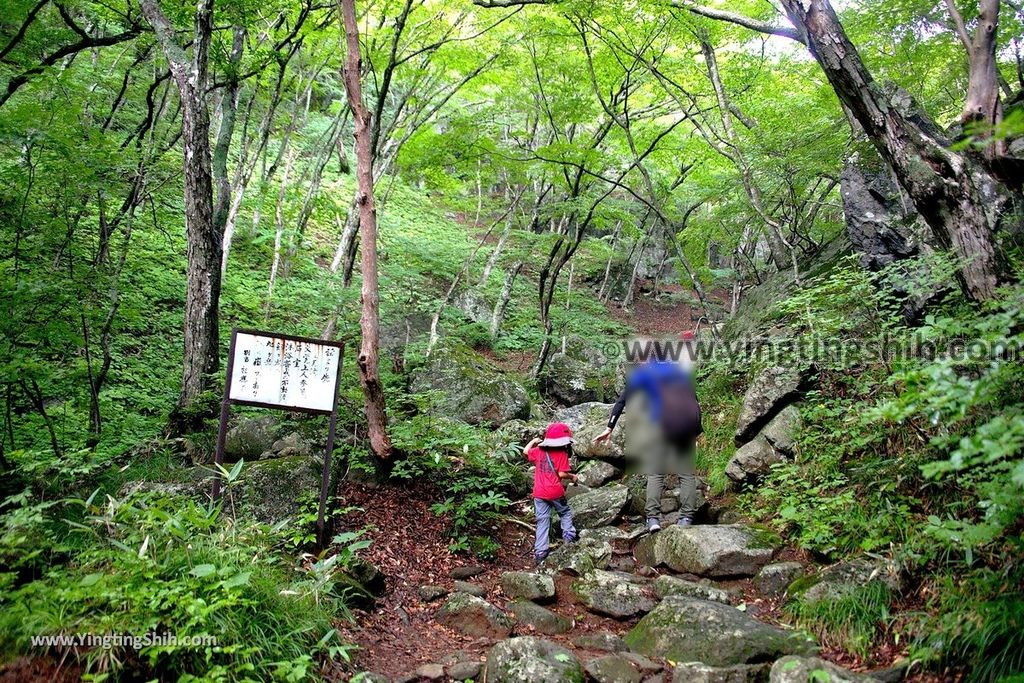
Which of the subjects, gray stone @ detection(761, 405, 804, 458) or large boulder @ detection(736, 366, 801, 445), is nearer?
gray stone @ detection(761, 405, 804, 458)

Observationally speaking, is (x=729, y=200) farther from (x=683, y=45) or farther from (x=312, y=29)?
(x=312, y=29)

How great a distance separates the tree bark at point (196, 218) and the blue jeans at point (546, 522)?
479 centimetres

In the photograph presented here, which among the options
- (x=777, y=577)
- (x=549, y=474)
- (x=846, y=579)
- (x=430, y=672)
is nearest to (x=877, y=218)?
(x=777, y=577)

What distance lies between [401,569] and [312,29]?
10.3 meters

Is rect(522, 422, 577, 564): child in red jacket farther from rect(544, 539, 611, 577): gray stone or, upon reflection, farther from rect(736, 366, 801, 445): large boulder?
rect(736, 366, 801, 445): large boulder

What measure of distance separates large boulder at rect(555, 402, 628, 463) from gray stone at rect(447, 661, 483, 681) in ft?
13.7

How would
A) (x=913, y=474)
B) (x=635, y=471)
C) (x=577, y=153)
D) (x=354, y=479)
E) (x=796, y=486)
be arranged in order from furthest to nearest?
(x=577, y=153) → (x=635, y=471) → (x=354, y=479) → (x=796, y=486) → (x=913, y=474)

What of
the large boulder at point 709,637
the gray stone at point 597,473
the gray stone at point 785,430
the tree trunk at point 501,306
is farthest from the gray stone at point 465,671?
A: the tree trunk at point 501,306

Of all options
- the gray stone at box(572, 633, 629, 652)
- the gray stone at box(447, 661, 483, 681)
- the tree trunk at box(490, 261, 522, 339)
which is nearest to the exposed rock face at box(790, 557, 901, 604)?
the gray stone at box(572, 633, 629, 652)

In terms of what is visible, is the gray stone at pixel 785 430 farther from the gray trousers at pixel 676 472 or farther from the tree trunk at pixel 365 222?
the tree trunk at pixel 365 222

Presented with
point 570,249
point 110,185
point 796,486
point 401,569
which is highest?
point 570,249

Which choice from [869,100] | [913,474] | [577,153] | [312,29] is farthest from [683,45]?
[913,474]

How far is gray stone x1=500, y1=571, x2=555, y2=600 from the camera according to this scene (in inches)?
206

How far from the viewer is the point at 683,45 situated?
10.9 m
